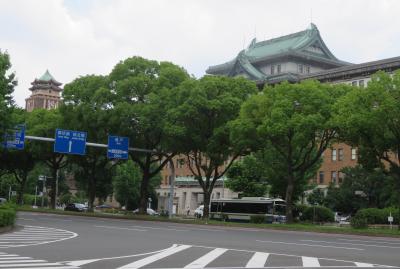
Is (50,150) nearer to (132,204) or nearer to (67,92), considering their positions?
(67,92)

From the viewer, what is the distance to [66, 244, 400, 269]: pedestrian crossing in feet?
40.7

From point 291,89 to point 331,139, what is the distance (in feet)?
18.0

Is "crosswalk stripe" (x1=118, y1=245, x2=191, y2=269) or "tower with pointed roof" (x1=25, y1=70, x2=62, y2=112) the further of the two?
"tower with pointed roof" (x1=25, y1=70, x2=62, y2=112)

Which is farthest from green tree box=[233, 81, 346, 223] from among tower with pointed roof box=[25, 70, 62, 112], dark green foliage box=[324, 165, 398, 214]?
tower with pointed roof box=[25, 70, 62, 112]

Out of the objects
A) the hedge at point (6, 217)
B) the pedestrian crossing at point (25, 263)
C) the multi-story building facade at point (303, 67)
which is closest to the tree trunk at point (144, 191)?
the hedge at point (6, 217)

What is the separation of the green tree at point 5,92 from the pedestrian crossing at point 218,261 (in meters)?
15.4

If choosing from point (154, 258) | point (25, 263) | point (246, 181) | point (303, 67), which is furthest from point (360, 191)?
point (25, 263)

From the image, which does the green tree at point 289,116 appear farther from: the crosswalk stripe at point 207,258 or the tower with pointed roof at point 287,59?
the tower with pointed roof at point 287,59

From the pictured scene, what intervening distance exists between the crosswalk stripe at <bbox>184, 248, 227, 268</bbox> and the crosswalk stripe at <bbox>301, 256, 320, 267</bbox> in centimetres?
223

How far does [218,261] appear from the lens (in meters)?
13.7

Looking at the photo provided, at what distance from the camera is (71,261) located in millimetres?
12578

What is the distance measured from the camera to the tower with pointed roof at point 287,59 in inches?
3255

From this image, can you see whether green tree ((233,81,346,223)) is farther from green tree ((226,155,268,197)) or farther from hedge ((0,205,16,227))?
green tree ((226,155,268,197))

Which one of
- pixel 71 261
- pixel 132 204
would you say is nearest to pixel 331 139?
pixel 71 261
